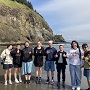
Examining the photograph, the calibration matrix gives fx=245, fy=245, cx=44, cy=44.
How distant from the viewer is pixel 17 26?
82688 millimetres

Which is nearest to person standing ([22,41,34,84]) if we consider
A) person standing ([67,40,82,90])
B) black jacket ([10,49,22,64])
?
black jacket ([10,49,22,64])

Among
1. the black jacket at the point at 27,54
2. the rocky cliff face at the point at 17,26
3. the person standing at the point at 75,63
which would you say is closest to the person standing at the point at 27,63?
the black jacket at the point at 27,54

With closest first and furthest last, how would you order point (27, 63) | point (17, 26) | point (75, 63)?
point (75, 63) → point (27, 63) → point (17, 26)

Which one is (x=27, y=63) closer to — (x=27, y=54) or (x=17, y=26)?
(x=27, y=54)

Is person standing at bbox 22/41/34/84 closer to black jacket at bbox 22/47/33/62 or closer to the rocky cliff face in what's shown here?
black jacket at bbox 22/47/33/62

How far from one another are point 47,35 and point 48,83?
314ft

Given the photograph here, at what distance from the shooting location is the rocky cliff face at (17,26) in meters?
74.0

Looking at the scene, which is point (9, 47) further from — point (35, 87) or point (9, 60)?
point (35, 87)

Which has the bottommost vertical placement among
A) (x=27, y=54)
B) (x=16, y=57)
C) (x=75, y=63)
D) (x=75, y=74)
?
(x=75, y=74)

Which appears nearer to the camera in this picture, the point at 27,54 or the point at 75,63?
the point at 75,63

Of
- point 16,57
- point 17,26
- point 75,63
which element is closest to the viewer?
point 75,63

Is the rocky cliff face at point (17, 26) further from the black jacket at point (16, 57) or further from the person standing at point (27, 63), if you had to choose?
the person standing at point (27, 63)

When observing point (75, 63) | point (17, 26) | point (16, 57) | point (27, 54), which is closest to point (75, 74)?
point (75, 63)

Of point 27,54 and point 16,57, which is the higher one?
point 27,54
